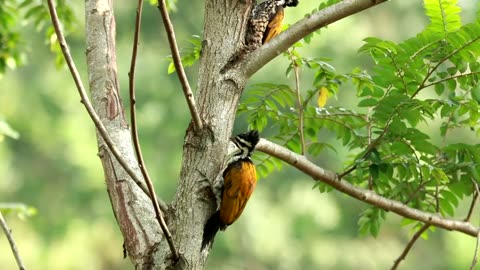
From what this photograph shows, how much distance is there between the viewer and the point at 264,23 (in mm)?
2713

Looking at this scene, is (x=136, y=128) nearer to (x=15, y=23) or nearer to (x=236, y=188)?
(x=236, y=188)

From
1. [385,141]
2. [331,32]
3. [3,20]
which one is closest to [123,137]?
[385,141]

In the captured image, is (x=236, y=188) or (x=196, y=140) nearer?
(x=196, y=140)

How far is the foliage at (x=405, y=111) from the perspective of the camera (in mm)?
2740

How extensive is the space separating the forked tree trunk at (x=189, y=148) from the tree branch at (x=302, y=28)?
0.20 ft

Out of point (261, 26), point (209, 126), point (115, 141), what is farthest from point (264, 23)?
point (115, 141)

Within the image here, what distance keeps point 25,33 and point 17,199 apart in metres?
2.71

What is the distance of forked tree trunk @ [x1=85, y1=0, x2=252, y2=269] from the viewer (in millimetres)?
2320

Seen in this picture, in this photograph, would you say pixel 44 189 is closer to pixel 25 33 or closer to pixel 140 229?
pixel 25 33

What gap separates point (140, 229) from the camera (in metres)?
2.38

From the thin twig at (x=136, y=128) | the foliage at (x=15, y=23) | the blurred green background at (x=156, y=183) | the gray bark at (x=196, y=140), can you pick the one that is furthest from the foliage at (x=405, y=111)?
the blurred green background at (x=156, y=183)

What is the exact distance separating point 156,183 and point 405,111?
1010 cm

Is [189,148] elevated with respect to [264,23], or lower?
lower

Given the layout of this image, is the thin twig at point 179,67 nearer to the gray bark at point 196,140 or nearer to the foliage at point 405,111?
the gray bark at point 196,140
